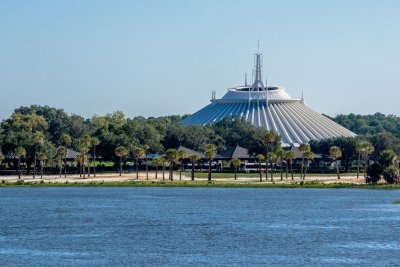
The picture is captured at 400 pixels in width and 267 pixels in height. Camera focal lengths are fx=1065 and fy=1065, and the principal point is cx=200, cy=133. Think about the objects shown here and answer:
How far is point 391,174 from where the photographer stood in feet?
388

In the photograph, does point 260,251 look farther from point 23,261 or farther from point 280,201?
point 280,201

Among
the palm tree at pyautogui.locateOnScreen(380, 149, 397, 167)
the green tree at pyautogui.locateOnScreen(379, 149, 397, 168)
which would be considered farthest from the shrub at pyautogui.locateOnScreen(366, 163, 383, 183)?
the palm tree at pyautogui.locateOnScreen(380, 149, 397, 167)

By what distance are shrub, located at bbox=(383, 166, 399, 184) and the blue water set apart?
24.8 ft

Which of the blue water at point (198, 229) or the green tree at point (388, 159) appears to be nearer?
the blue water at point (198, 229)

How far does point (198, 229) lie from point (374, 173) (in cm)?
5382

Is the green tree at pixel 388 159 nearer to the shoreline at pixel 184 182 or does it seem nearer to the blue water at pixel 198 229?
the shoreline at pixel 184 182

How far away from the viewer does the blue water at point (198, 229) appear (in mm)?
55125

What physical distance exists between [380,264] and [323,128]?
14517 cm

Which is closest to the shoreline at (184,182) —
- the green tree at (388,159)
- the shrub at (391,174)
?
the shrub at (391,174)

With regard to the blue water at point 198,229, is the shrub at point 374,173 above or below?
above

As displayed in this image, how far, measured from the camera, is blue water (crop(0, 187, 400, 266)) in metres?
55.1

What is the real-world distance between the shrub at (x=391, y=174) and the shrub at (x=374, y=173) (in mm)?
924

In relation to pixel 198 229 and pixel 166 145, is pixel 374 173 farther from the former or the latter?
pixel 166 145

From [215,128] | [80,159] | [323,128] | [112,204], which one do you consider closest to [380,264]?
[112,204]
